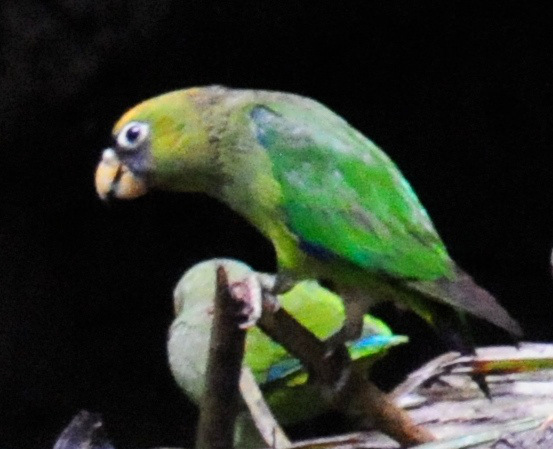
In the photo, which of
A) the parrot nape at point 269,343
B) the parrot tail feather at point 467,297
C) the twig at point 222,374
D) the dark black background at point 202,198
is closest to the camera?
the twig at point 222,374

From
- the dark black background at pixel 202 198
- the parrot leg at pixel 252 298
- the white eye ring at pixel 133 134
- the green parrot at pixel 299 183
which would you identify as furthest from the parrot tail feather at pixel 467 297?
the dark black background at pixel 202 198

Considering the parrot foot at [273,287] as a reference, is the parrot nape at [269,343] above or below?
below

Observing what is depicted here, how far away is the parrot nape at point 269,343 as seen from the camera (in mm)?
1128

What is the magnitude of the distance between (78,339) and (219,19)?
0.63 m

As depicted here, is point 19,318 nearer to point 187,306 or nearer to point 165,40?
point 165,40

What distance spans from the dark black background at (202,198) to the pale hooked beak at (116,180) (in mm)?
753

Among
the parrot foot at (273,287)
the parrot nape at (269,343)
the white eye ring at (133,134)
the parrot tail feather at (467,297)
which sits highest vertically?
the white eye ring at (133,134)

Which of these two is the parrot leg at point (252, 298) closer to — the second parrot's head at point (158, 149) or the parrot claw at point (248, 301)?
the parrot claw at point (248, 301)

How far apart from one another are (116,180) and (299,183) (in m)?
0.16

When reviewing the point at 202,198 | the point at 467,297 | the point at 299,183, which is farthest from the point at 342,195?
the point at 202,198

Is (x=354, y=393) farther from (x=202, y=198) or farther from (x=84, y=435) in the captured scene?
(x=202, y=198)

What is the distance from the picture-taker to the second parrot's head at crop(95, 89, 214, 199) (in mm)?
895

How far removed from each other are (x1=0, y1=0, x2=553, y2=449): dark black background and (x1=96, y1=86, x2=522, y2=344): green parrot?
2.52ft

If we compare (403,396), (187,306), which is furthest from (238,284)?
(187,306)
